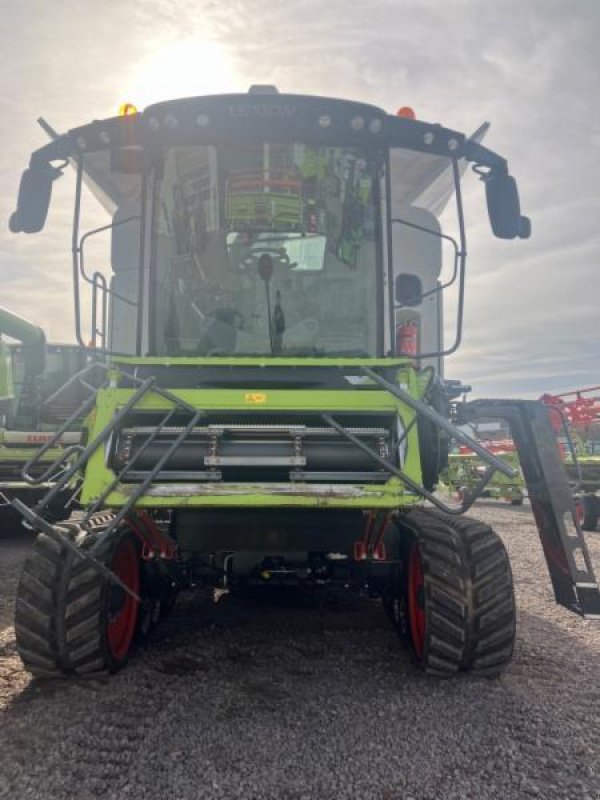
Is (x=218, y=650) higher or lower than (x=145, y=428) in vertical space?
lower

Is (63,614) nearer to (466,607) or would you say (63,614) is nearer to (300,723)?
(300,723)

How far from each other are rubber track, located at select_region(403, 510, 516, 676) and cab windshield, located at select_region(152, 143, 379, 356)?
1.38 meters

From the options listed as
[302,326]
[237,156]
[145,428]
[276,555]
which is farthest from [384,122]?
[276,555]

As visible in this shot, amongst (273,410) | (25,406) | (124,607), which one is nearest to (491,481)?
(25,406)

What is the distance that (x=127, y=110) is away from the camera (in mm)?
3846

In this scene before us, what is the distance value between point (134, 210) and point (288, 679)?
343 centimetres

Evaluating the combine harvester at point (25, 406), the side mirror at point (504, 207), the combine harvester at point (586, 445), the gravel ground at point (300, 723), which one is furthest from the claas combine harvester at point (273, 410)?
the combine harvester at point (586, 445)

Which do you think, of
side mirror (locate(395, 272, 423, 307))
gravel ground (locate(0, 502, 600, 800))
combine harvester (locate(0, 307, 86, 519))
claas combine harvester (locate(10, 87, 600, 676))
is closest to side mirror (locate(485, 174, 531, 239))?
claas combine harvester (locate(10, 87, 600, 676))

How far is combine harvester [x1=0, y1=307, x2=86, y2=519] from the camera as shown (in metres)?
8.38

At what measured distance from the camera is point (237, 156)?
156 inches

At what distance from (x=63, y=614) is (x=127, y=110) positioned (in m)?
2.96

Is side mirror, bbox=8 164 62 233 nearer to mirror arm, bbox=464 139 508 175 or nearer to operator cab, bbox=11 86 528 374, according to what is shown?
operator cab, bbox=11 86 528 374

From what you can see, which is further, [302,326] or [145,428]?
[302,326]

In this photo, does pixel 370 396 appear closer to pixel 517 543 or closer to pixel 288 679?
pixel 288 679
